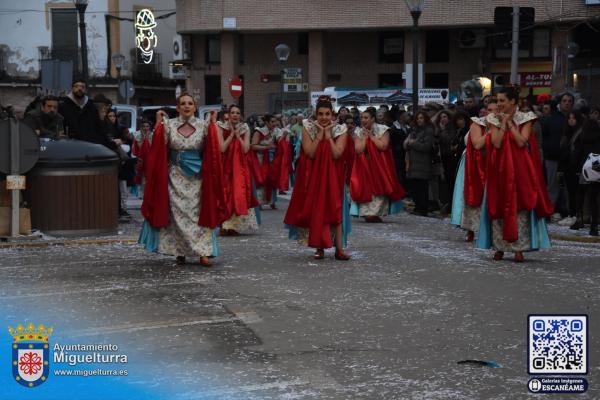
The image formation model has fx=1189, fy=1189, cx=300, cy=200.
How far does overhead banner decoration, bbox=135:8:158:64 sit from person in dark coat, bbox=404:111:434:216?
112 ft

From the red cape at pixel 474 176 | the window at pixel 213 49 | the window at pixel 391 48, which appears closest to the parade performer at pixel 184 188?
the red cape at pixel 474 176

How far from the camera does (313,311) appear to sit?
28.8ft

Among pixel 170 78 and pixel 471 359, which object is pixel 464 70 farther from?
pixel 471 359

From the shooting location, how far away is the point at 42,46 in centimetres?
5559

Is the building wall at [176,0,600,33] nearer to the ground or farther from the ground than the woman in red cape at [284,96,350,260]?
farther from the ground

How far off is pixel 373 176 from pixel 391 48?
111 ft

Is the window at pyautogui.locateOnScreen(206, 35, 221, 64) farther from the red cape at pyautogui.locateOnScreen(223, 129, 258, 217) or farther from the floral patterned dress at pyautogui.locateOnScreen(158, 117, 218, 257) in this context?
the floral patterned dress at pyautogui.locateOnScreen(158, 117, 218, 257)

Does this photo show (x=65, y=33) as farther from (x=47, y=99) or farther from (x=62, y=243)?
(x=62, y=243)

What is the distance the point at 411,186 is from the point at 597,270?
30.5ft

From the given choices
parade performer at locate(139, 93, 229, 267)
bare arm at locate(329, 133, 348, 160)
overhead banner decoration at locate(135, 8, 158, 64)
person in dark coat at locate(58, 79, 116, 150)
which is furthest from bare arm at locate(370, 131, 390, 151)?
overhead banner decoration at locate(135, 8, 158, 64)

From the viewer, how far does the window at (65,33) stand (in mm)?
55750

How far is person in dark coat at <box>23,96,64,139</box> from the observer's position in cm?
1536

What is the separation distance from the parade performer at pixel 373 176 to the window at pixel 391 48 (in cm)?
3310

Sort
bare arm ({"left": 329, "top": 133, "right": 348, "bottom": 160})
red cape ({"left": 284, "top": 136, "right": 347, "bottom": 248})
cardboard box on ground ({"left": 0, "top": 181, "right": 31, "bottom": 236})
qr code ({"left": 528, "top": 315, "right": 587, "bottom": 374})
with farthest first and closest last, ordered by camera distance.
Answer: cardboard box on ground ({"left": 0, "top": 181, "right": 31, "bottom": 236}), bare arm ({"left": 329, "top": 133, "right": 348, "bottom": 160}), red cape ({"left": 284, "top": 136, "right": 347, "bottom": 248}), qr code ({"left": 528, "top": 315, "right": 587, "bottom": 374})
